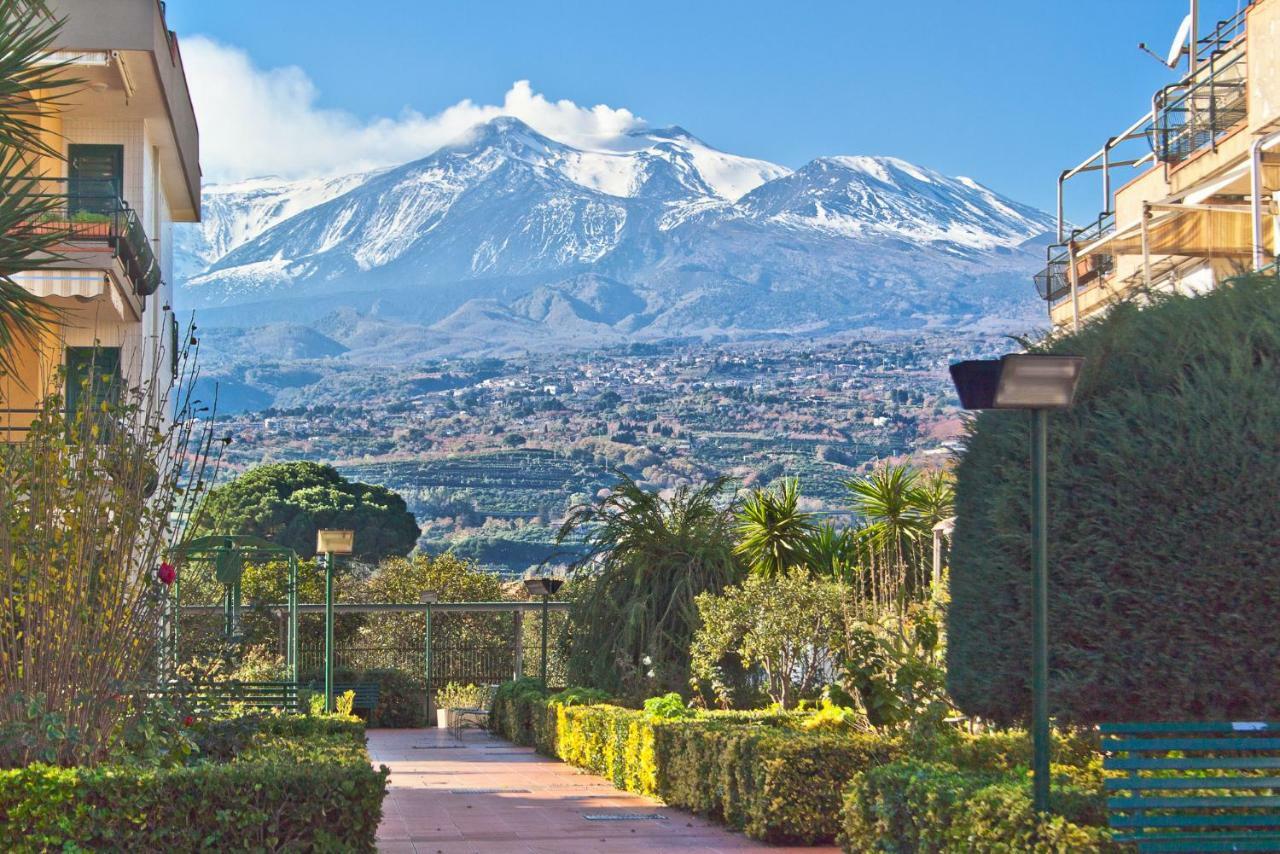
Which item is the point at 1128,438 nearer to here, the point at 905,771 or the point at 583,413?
the point at 905,771

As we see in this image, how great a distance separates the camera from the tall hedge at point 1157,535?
8539mm

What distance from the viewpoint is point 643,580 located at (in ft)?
77.6

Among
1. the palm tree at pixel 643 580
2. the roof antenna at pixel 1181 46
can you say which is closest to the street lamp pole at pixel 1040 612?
the palm tree at pixel 643 580

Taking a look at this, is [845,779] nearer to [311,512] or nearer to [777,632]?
[777,632]

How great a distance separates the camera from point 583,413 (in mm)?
163250

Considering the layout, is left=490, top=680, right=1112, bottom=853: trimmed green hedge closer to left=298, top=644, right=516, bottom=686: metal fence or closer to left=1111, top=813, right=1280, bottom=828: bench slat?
left=1111, top=813, right=1280, bottom=828: bench slat

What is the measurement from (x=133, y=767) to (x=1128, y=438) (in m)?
5.59

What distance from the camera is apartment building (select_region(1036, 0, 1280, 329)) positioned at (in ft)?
58.0

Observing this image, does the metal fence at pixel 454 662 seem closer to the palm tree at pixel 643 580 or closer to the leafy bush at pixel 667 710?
the palm tree at pixel 643 580

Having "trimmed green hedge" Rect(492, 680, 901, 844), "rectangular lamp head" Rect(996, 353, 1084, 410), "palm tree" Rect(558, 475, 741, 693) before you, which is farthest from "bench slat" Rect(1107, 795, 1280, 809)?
"palm tree" Rect(558, 475, 741, 693)

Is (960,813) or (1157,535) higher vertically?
(1157,535)

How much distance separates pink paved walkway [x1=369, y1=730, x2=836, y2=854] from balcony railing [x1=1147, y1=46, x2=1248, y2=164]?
10.5 m

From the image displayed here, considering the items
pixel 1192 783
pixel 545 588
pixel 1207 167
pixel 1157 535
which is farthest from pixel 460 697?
pixel 1192 783

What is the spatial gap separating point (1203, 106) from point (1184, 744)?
1663 centimetres
